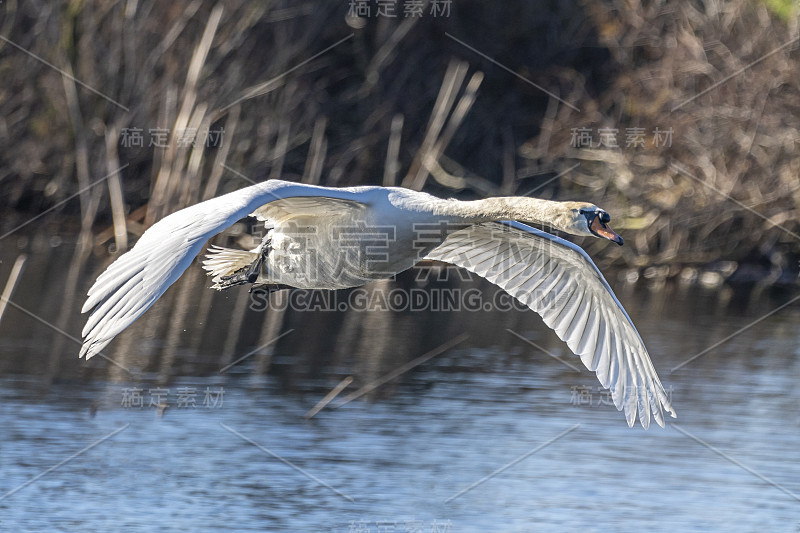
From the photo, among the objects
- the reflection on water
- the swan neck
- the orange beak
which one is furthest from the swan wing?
the reflection on water

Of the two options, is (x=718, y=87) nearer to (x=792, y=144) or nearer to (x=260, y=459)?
(x=792, y=144)

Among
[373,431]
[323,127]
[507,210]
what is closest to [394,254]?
[507,210]

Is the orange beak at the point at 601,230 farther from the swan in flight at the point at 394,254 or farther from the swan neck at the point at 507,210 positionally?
the swan neck at the point at 507,210

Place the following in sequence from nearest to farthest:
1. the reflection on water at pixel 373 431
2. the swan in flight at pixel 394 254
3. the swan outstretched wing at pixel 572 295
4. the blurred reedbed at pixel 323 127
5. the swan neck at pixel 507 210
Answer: the swan in flight at pixel 394 254 → the swan neck at pixel 507 210 → the swan outstretched wing at pixel 572 295 → the reflection on water at pixel 373 431 → the blurred reedbed at pixel 323 127

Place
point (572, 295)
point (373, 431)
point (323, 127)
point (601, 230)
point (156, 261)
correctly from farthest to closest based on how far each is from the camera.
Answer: point (323, 127)
point (373, 431)
point (572, 295)
point (601, 230)
point (156, 261)

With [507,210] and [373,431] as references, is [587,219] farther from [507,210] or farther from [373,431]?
[373,431]

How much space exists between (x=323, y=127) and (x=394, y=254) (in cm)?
1489

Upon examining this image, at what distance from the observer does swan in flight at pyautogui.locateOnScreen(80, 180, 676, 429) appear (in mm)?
6832

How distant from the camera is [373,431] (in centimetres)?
1250

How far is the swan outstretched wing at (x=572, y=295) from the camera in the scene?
9039 millimetres

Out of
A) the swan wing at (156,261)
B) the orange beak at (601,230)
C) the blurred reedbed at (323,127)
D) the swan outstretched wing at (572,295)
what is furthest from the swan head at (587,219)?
the blurred reedbed at (323,127)

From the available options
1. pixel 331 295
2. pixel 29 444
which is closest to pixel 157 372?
pixel 29 444

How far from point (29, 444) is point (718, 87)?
14029 millimetres

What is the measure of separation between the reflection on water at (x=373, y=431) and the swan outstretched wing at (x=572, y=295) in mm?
1667
